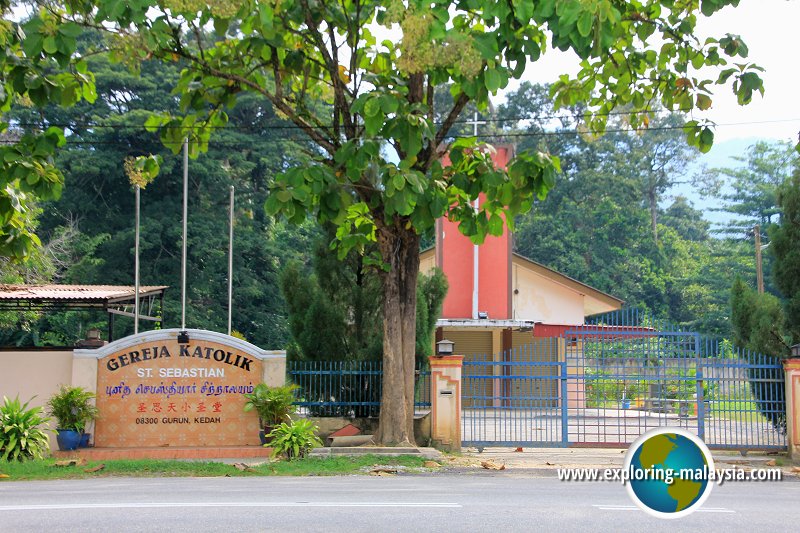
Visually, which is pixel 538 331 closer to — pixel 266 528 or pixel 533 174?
pixel 533 174

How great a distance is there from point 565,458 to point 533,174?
19.4ft

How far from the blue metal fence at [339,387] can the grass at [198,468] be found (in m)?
2.51

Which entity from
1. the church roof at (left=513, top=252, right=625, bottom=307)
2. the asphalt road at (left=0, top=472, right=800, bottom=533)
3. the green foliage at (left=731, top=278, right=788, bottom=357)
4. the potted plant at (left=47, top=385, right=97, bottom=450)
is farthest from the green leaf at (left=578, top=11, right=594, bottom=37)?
the church roof at (left=513, top=252, right=625, bottom=307)

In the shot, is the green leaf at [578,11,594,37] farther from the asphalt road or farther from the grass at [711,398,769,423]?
the grass at [711,398,769,423]

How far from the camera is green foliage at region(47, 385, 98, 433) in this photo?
16.6m

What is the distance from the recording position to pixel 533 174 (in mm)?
13508

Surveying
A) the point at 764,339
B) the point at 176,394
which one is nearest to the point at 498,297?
the point at 764,339

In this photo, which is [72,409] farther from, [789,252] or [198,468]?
[789,252]

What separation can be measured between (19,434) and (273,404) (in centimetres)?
424

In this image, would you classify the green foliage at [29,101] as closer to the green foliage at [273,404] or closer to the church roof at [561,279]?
the green foliage at [273,404]

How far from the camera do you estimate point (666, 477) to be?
10.3m

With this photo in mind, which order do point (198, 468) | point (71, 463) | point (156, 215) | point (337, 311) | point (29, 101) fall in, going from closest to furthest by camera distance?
point (29, 101) → point (198, 468) → point (71, 463) → point (337, 311) → point (156, 215)

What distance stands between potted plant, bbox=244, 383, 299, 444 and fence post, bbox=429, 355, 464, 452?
101 inches

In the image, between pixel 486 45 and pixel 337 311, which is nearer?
pixel 486 45
